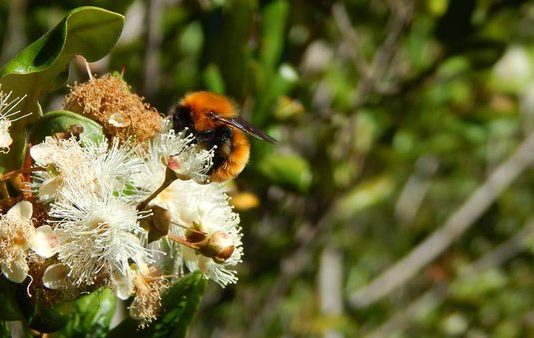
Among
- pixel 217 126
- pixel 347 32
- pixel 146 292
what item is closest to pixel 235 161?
Result: pixel 217 126

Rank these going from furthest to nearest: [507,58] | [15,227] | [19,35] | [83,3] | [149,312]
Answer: [507,58] < [19,35] < [83,3] < [149,312] < [15,227]

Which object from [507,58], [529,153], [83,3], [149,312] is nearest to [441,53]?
[507,58]

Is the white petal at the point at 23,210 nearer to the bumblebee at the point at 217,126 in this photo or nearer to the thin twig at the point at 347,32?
the bumblebee at the point at 217,126

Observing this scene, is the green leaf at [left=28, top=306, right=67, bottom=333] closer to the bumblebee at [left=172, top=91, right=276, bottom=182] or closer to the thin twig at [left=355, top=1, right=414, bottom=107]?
the bumblebee at [left=172, top=91, right=276, bottom=182]

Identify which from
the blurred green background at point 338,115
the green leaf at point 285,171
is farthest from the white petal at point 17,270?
the green leaf at point 285,171

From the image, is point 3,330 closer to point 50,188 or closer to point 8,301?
point 8,301

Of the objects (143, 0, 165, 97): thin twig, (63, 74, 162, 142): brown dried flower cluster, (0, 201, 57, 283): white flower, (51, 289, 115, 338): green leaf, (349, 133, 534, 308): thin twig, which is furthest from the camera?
(349, 133, 534, 308): thin twig

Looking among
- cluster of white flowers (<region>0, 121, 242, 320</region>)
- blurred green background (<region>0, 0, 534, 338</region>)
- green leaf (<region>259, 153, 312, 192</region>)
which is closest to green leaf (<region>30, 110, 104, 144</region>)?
cluster of white flowers (<region>0, 121, 242, 320</region>)

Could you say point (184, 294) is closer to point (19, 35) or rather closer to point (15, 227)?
point (15, 227)
